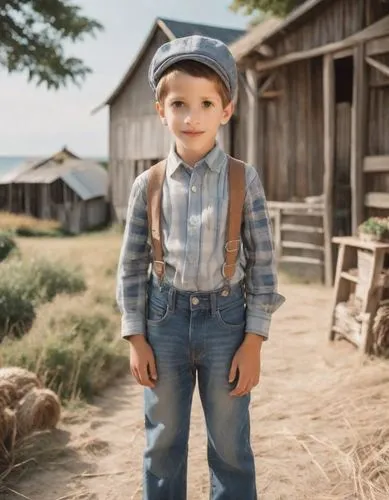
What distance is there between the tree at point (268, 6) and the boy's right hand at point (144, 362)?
9.94 m

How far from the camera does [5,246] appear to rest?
10938mm

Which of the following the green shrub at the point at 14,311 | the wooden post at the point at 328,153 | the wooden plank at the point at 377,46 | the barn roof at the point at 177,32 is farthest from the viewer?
the barn roof at the point at 177,32

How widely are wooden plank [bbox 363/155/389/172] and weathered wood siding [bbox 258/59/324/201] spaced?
168 cm

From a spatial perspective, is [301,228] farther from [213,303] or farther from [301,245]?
[213,303]

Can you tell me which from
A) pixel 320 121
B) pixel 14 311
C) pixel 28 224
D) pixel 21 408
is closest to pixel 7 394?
pixel 21 408

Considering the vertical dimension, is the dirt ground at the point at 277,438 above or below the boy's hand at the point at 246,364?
below

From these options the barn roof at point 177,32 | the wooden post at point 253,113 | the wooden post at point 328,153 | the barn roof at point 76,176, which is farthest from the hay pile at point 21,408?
the barn roof at point 76,176

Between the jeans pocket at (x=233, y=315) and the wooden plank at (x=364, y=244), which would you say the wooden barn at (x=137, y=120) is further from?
the jeans pocket at (x=233, y=315)

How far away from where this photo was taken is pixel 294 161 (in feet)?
36.0

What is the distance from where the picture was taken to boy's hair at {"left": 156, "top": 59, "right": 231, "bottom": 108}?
2.40m

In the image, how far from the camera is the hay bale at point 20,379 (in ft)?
13.7

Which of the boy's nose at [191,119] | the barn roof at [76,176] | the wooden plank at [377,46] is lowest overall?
the boy's nose at [191,119]

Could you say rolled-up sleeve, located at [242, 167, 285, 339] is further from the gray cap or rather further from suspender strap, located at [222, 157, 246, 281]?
the gray cap

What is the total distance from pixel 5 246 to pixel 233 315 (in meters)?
9.03
